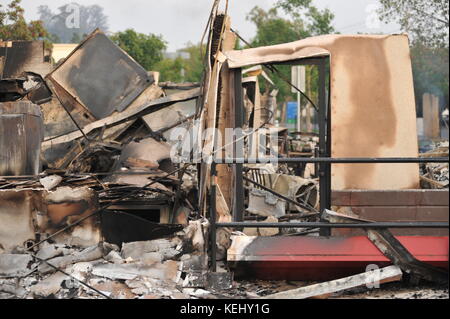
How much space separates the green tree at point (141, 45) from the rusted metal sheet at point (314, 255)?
2639cm

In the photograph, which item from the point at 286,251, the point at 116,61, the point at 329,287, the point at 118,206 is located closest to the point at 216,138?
the point at 118,206

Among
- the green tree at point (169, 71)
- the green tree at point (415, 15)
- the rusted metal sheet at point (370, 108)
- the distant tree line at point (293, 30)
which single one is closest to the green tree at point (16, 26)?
the distant tree line at point (293, 30)

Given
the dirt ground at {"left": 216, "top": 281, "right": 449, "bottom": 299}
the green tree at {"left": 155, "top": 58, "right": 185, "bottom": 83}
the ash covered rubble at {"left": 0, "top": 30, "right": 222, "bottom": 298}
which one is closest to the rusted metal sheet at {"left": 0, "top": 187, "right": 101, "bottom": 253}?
the ash covered rubble at {"left": 0, "top": 30, "right": 222, "bottom": 298}

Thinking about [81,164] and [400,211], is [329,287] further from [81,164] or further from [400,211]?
[81,164]

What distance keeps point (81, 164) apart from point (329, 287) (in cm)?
440

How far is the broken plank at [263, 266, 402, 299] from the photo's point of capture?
457cm

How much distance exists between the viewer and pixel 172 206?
6684 mm

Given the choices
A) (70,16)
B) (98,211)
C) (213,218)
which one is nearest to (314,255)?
(213,218)

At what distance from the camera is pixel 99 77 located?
987 cm

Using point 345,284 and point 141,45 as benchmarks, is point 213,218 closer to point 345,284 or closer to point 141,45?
point 345,284

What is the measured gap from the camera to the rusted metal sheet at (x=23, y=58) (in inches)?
451

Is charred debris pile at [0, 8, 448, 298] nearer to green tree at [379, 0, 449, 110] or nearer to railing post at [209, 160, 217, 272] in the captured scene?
railing post at [209, 160, 217, 272]

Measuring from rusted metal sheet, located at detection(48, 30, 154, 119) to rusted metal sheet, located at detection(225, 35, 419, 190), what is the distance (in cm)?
455
